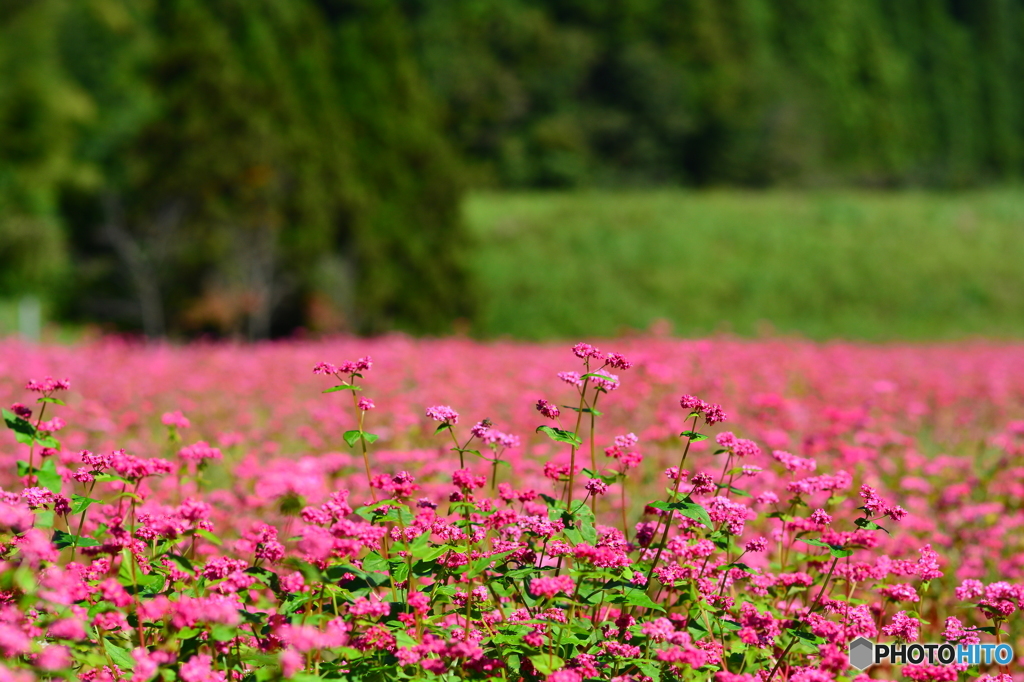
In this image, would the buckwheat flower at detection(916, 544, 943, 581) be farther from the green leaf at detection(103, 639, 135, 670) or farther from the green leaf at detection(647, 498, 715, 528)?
the green leaf at detection(103, 639, 135, 670)

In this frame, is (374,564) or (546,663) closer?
(546,663)

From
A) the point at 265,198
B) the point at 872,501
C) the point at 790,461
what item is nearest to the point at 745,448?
the point at 790,461

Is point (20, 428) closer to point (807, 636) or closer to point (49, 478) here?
point (49, 478)

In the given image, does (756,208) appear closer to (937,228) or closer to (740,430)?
(937,228)

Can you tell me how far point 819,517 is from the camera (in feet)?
6.48

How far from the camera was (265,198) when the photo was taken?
1639 cm

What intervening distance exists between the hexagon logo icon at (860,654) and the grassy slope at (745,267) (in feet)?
53.0

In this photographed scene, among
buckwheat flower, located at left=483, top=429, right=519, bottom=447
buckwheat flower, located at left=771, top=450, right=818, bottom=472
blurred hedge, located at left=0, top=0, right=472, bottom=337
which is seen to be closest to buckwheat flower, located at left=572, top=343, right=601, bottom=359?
Answer: buckwheat flower, located at left=483, top=429, right=519, bottom=447

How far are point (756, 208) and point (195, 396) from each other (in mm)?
25206

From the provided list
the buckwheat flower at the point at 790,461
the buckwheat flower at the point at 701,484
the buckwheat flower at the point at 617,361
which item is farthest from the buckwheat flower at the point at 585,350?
the buckwheat flower at the point at 790,461

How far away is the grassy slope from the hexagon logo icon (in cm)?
1615

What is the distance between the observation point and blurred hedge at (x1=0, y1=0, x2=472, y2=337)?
16.3 metres

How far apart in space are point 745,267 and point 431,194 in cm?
1023

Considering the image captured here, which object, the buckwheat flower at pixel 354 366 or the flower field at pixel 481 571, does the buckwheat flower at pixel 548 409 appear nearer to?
the flower field at pixel 481 571
